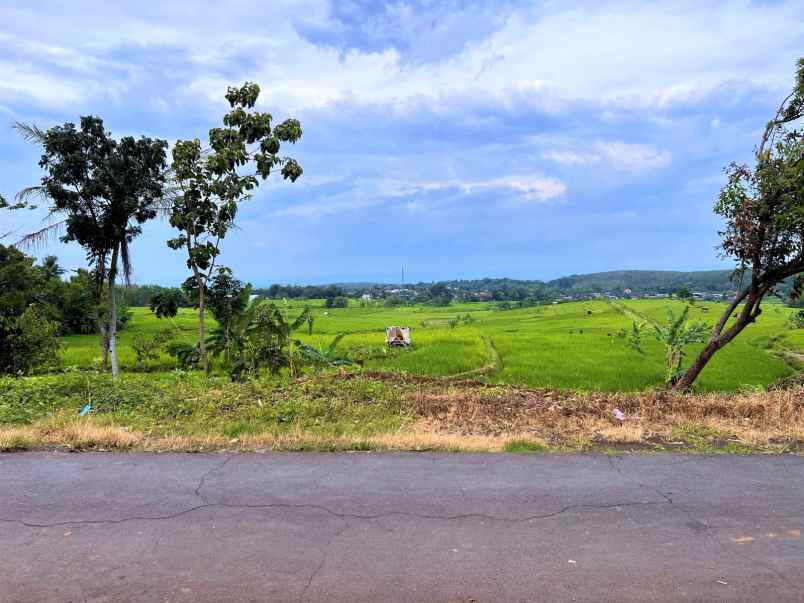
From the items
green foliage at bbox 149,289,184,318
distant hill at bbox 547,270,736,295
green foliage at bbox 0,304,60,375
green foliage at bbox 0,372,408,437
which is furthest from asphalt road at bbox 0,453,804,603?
distant hill at bbox 547,270,736,295

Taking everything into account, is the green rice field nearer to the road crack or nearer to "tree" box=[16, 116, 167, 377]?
"tree" box=[16, 116, 167, 377]

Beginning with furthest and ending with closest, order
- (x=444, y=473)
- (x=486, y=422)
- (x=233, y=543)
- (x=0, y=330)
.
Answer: (x=0, y=330), (x=486, y=422), (x=444, y=473), (x=233, y=543)

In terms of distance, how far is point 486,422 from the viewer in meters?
6.68

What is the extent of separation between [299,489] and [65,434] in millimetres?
3058

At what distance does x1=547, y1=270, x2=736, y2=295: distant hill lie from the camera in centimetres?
10438

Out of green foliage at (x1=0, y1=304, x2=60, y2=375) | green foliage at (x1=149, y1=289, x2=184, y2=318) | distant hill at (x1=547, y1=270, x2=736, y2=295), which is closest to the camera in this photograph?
green foliage at (x1=149, y1=289, x2=184, y2=318)

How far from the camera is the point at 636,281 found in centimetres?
12275

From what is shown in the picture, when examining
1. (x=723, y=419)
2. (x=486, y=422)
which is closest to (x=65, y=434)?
(x=486, y=422)

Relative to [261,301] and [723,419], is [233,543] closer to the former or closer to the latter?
[723,419]

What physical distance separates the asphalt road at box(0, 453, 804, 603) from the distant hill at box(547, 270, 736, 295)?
10176cm

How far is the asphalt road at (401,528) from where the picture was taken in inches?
122

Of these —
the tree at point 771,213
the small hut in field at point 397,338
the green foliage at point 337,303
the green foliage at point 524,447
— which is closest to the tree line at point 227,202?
the tree at point 771,213

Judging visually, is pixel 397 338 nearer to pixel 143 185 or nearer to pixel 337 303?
pixel 143 185

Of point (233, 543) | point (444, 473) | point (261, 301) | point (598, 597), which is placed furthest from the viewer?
point (261, 301)
